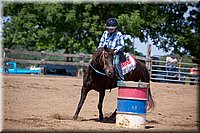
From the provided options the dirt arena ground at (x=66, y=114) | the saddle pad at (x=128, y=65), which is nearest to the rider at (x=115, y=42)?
the saddle pad at (x=128, y=65)

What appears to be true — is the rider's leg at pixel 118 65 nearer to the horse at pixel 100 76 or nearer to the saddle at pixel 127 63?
the horse at pixel 100 76

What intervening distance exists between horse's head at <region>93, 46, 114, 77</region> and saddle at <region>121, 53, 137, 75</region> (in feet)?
2.21

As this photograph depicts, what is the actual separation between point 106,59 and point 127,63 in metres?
1.03

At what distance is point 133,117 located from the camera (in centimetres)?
723

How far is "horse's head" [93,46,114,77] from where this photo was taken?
7.70 m

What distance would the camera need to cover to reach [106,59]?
309 inches

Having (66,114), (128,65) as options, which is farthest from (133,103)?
(66,114)

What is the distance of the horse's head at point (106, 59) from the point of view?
770 centimetres

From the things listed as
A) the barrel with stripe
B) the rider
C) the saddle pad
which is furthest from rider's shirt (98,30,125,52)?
the barrel with stripe

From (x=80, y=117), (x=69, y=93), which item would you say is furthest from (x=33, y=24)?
(x=80, y=117)

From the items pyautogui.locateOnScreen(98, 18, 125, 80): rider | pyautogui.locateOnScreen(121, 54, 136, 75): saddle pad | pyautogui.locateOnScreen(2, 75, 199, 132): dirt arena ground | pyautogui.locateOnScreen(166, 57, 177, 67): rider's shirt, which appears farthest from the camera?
pyautogui.locateOnScreen(166, 57, 177, 67): rider's shirt

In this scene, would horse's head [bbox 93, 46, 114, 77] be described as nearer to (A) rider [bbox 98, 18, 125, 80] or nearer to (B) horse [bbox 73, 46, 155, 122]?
(B) horse [bbox 73, 46, 155, 122]

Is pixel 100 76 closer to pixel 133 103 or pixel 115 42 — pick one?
pixel 115 42

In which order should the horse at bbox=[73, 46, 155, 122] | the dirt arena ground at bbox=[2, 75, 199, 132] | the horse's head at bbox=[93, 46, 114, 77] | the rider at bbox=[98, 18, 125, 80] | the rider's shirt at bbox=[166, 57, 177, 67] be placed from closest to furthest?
the dirt arena ground at bbox=[2, 75, 199, 132], the horse's head at bbox=[93, 46, 114, 77], the horse at bbox=[73, 46, 155, 122], the rider at bbox=[98, 18, 125, 80], the rider's shirt at bbox=[166, 57, 177, 67]
